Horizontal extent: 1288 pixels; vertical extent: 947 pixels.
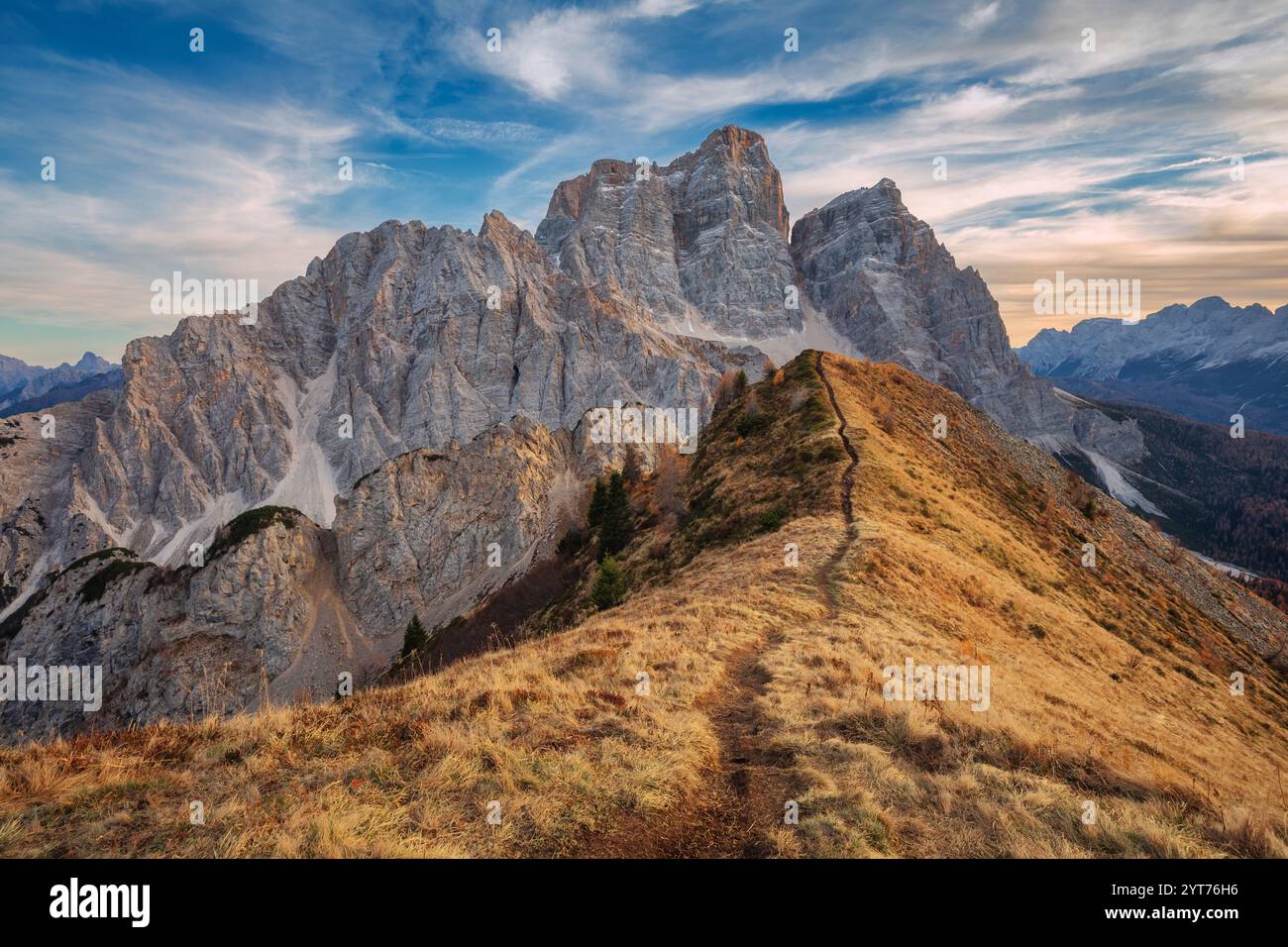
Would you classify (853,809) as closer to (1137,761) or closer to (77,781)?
(1137,761)

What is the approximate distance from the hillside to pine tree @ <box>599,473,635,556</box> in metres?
22.5

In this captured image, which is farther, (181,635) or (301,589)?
(301,589)

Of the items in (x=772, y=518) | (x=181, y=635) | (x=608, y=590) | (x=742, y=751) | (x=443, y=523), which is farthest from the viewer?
(x=443, y=523)

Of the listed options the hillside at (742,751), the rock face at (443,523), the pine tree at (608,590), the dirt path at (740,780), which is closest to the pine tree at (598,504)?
the pine tree at (608,590)

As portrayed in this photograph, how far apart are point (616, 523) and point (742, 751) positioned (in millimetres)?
40273

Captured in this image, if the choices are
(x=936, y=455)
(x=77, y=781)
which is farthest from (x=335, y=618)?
(x=77, y=781)

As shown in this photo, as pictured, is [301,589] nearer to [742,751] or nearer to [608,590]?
[608,590]

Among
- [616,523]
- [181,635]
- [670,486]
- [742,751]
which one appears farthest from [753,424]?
[181,635]

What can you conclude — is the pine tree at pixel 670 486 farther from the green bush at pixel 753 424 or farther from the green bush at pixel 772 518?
the green bush at pixel 772 518

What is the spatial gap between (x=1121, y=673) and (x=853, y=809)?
22310 mm

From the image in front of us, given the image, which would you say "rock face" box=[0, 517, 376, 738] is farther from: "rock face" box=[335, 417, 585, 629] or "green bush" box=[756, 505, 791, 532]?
"green bush" box=[756, 505, 791, 532]

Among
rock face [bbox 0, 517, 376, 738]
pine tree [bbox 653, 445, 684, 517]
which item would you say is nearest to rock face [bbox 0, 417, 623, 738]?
rock face [bbox 0, 517, 376, 738]

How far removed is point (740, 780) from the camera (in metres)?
8.22

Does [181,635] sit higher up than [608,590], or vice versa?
[608,590]
